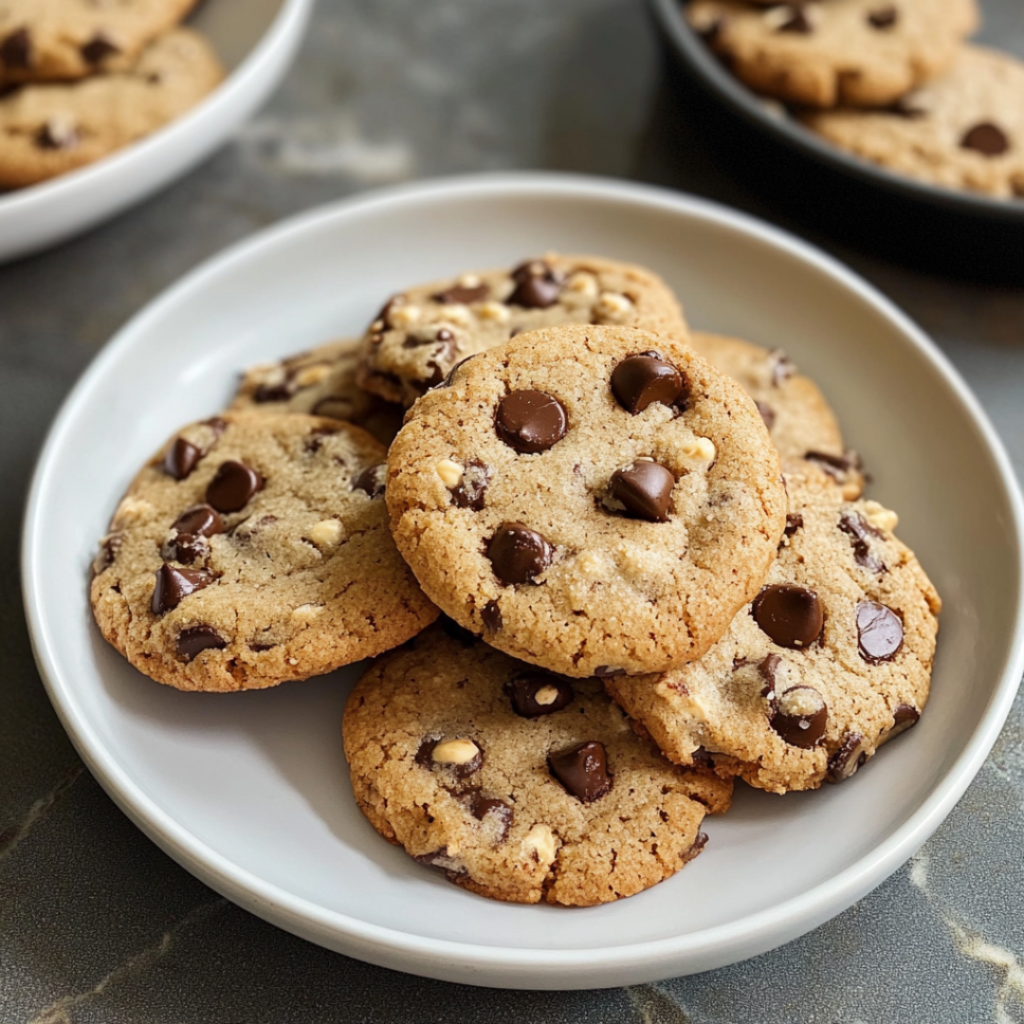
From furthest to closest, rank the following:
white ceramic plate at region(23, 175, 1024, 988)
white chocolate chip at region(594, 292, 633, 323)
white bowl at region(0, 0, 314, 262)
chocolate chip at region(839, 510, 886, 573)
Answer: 1. white bowl at region(0, 0, 314, 262)
2. white chocolate chip at region(594, 292, 633, 323)
3. chocolate chip at region(839, 510, 886, 573)
4. white ceramic plate at region(23, 175, 1024, 988)

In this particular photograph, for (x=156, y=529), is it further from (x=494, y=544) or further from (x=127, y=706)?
(x=494, y=544)

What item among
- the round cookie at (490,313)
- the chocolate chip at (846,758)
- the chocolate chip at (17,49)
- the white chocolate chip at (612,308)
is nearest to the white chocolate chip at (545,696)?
the chocolate chip at (846,758)

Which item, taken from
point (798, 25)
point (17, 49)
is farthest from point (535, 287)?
point (17, 49)

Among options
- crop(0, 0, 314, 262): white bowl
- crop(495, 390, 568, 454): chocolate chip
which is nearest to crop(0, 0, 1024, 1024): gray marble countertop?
crop(0, 0, 314, 262): white bowl

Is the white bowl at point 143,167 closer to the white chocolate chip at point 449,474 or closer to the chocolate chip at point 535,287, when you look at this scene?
the chocolate chip at point 535,287

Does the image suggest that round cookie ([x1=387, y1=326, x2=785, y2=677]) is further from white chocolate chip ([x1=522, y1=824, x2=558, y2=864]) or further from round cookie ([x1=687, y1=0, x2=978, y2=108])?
round cookie ([x1=687, y1=0, x2=978, y2=108])

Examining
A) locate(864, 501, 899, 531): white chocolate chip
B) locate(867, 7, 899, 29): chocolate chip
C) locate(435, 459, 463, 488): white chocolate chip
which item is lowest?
locate(864, 501, 899, 531): white chocolate chip

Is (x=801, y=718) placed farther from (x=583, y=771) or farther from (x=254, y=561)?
(x=254, y=561)
